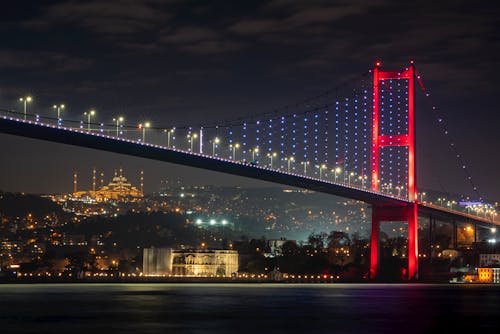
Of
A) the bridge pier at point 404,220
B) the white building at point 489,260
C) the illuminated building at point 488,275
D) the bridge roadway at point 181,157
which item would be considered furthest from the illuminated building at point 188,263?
the bridge roadway at point 181,157

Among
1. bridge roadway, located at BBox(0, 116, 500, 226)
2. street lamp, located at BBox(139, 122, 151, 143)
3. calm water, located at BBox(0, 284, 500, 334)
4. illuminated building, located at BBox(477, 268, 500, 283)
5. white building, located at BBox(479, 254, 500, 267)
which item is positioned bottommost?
calm water, located at BBox(0, 284, 500, 334)

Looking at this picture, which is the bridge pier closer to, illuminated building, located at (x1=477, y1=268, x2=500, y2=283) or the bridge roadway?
Answer: the bridge roadway

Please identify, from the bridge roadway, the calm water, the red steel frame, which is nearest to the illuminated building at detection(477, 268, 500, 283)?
the bridge roadway

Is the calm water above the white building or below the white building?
below

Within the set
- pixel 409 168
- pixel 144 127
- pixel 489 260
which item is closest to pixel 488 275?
pixel 489 260

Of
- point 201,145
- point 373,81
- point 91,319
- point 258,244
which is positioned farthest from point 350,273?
point 91,319

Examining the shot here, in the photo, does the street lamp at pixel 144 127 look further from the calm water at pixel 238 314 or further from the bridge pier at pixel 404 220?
the bridge pier at pixel 404 220

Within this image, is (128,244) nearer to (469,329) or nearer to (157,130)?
(157,130)
